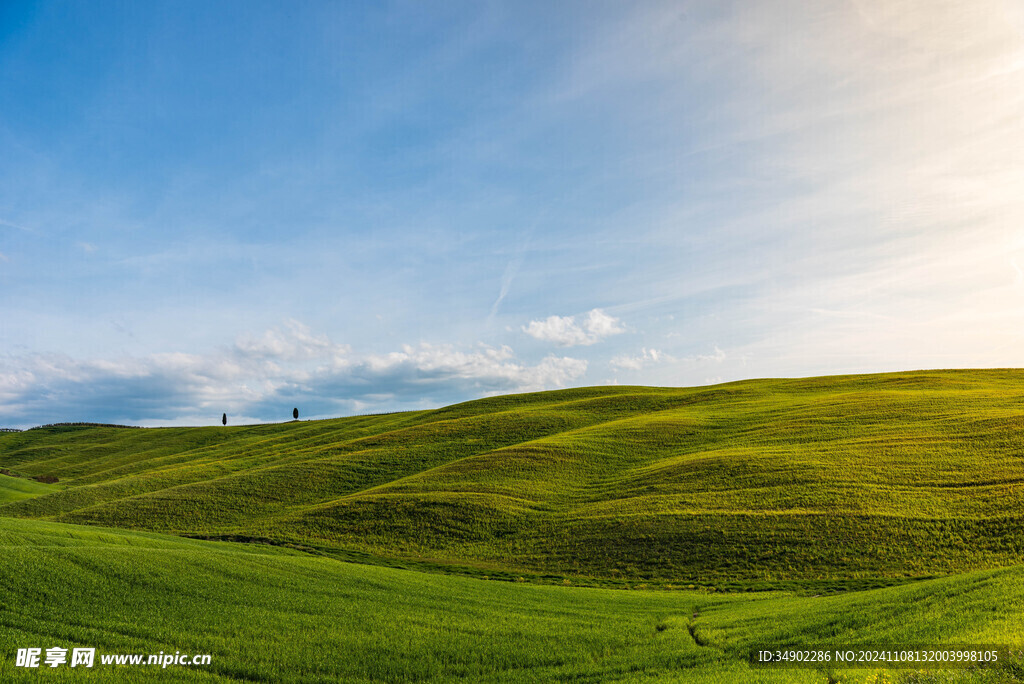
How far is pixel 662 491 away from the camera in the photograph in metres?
44.1

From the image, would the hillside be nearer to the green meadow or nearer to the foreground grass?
the green meadow

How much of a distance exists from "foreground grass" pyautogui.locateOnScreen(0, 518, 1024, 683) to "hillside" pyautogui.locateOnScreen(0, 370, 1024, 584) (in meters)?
10.2

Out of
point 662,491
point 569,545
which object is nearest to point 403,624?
point 569,545

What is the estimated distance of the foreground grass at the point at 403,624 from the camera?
15.4 m

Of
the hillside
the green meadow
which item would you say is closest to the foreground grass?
the green meadow

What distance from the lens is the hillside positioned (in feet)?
110

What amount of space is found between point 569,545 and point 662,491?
33.1 ft

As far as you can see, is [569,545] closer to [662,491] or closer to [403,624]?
[662,491]

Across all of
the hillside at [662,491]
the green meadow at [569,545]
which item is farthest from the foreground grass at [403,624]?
the hillside at [662,491]

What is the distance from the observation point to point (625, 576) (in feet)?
109

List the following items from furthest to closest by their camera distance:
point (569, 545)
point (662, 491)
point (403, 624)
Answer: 1. point (662, 491)
2. point (569, 545)
3. point (403, 624)

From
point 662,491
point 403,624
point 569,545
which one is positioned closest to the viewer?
point 403,624

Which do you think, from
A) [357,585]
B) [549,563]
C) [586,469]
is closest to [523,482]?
[586,469]

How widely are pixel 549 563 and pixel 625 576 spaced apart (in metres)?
5.26
